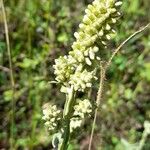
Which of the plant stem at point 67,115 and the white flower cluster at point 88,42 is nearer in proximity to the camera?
the white flower cluster at point 88,42

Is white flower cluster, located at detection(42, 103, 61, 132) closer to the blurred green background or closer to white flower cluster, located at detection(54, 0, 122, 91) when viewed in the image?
white flower cluster, located at detection(54, 0, 122, 91)

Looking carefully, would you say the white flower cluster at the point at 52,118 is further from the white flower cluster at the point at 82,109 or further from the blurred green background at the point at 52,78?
the blurred green background at the point at 52,78

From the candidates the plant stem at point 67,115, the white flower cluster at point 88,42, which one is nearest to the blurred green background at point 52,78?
the plant stem at point 67,115

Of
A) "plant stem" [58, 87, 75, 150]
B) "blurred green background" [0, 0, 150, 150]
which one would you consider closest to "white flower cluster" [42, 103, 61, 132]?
"plant stem" [58, 87, 75, 150]

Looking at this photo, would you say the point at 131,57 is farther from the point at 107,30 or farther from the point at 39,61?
the point at 107,30

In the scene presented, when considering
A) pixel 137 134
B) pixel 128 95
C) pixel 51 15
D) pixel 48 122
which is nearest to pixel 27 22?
pixel 51 15

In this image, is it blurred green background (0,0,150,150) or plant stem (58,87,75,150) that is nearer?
plant stem (58,87,75,150)
